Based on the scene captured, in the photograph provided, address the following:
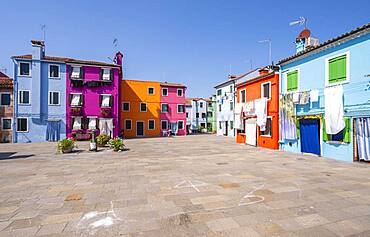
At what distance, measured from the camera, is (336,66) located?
37.0 ft

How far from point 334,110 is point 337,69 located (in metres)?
2.29

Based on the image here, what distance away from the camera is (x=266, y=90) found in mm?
16922

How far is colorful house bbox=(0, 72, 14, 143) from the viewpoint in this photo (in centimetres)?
2303

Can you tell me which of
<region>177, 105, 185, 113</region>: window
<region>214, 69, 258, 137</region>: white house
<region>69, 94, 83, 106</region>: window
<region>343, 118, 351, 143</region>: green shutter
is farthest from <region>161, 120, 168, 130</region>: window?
<region>343, 118, 351, 143</region>: green shutter

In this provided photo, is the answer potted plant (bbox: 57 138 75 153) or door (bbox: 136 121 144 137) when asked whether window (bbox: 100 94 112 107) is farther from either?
potted plant (bbox: 57 138 75 153)

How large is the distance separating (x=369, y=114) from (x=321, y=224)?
28.6ft

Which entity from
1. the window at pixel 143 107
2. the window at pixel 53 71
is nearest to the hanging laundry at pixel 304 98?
the window at pixel 143 107

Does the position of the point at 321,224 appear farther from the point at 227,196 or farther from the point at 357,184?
the point at 357,184

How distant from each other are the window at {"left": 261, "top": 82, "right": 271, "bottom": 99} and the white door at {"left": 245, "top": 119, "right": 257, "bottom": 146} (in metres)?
2.39

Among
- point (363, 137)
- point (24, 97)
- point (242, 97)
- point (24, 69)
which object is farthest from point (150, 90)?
point (363, 137)

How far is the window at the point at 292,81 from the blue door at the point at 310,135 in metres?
2.44

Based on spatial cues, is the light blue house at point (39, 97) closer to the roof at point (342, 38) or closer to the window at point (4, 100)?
the window at point (4, 100)

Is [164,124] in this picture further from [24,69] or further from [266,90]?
[266,90]

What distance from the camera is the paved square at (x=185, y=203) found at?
12.2ft
